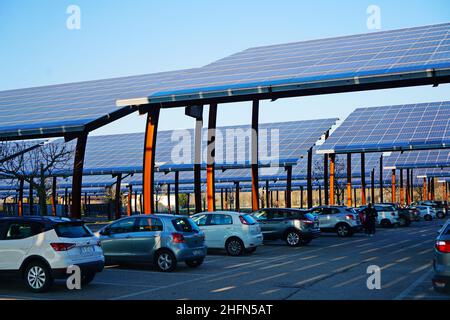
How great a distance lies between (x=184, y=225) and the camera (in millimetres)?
15859

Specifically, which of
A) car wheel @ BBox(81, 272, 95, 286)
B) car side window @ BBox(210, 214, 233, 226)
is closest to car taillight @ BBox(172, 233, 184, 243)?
car wheel @ BBox(81, 272, 95, 286)

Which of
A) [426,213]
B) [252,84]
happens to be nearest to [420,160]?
[426,213]

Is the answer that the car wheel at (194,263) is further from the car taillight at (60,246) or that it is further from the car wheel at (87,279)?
the car taillight at (60,246)

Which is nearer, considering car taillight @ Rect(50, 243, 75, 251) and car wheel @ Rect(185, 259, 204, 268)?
car taillight @ Rect(50, 243, 75, 251)

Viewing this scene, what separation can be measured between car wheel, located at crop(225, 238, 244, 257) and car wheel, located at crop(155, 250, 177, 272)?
481 cm

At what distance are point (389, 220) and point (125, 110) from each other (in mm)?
22915

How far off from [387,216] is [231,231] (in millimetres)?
22479

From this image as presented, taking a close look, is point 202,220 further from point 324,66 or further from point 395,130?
point 395,130

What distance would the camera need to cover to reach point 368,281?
12.8 metres

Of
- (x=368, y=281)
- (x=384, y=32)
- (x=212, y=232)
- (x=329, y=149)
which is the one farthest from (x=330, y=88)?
(x=329, y=149)

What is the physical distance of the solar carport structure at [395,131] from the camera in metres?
38.2

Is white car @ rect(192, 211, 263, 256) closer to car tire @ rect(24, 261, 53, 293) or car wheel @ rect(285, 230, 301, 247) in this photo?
car wheel @ rect(285, 230, 301, 247)

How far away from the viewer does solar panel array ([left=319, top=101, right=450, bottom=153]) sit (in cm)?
3819
